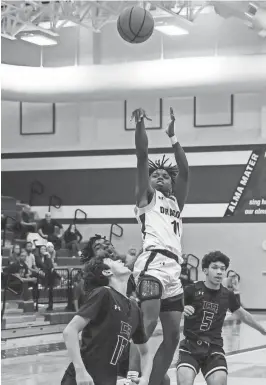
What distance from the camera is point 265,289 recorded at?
23.6 metres

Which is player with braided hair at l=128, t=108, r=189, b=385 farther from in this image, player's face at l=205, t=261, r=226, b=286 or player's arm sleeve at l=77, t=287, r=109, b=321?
player's arm sleeve at l=77, t=287, r=109, b=321

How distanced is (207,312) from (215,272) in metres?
0.30

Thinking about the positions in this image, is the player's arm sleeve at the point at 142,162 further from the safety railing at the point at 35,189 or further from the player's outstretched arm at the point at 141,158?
the safety railing at the point at 35,189

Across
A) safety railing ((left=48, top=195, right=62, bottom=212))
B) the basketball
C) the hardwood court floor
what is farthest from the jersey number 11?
safety railing ((left=48, top=195, right=62, bottom=212))

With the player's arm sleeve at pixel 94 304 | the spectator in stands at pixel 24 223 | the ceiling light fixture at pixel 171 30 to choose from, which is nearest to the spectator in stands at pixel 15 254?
the spectator in stands at pixel 24 223

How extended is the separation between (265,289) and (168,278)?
1800 centimetres

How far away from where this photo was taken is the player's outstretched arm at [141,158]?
5.82 m

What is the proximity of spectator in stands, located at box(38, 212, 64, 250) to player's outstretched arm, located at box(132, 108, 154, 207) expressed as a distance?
17289 millimetres

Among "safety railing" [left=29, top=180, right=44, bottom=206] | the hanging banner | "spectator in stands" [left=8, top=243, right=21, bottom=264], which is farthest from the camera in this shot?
"safety railing" [left=29, top=180, right=44, bottom=206]

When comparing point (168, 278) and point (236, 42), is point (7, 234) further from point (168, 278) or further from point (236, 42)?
point (168, 278)

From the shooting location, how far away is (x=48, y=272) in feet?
59.5

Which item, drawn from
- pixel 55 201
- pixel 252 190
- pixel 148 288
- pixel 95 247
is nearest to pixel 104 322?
pixel 95 247

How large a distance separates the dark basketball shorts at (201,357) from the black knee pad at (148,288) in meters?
0.50

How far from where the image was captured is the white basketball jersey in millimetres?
6148
